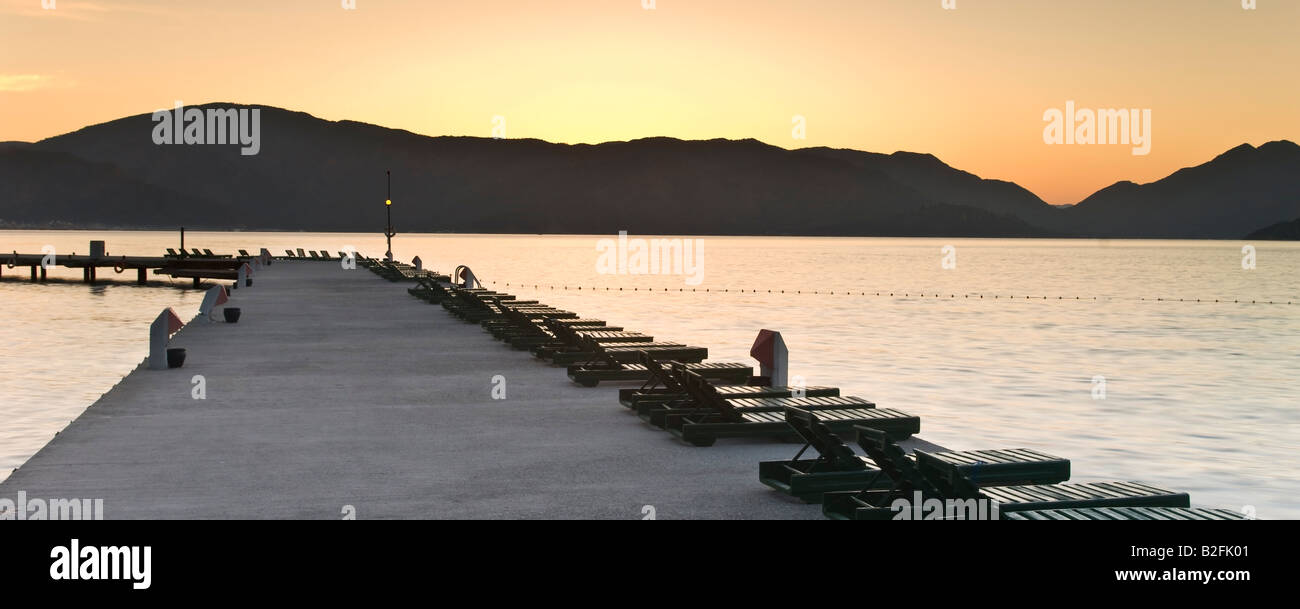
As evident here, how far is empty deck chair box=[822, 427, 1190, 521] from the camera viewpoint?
8141mm

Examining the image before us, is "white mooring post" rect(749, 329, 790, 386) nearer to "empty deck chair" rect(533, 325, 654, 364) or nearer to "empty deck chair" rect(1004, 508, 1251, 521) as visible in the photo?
"empty deck chair" rect(533, 325, 654, 364)

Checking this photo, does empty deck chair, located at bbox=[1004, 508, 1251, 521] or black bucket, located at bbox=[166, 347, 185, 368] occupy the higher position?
black bucket, located at bbox=[166, 347, 185, 368]

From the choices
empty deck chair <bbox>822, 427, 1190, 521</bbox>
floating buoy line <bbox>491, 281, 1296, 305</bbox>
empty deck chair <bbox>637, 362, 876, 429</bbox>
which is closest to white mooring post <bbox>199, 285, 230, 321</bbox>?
empty deck chair <bbox>637, 362, 876, 429</bbox>

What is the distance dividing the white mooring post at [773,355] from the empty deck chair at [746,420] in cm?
256

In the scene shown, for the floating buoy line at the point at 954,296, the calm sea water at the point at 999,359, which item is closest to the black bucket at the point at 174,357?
the calm sea water at the point at 999,359

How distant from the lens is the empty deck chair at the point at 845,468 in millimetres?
9297

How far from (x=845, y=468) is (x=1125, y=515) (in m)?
2.15

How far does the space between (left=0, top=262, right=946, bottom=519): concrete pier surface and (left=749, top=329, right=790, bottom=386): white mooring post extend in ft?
7.07

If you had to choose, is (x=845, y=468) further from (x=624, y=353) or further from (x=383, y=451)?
(x=624, y=353)

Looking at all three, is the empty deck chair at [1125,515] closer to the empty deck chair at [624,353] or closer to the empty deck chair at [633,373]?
the empty deck chair at [633,373]

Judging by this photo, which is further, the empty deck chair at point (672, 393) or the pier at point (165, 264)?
the pier at point (165, 264)

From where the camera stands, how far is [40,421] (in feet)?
69.5
